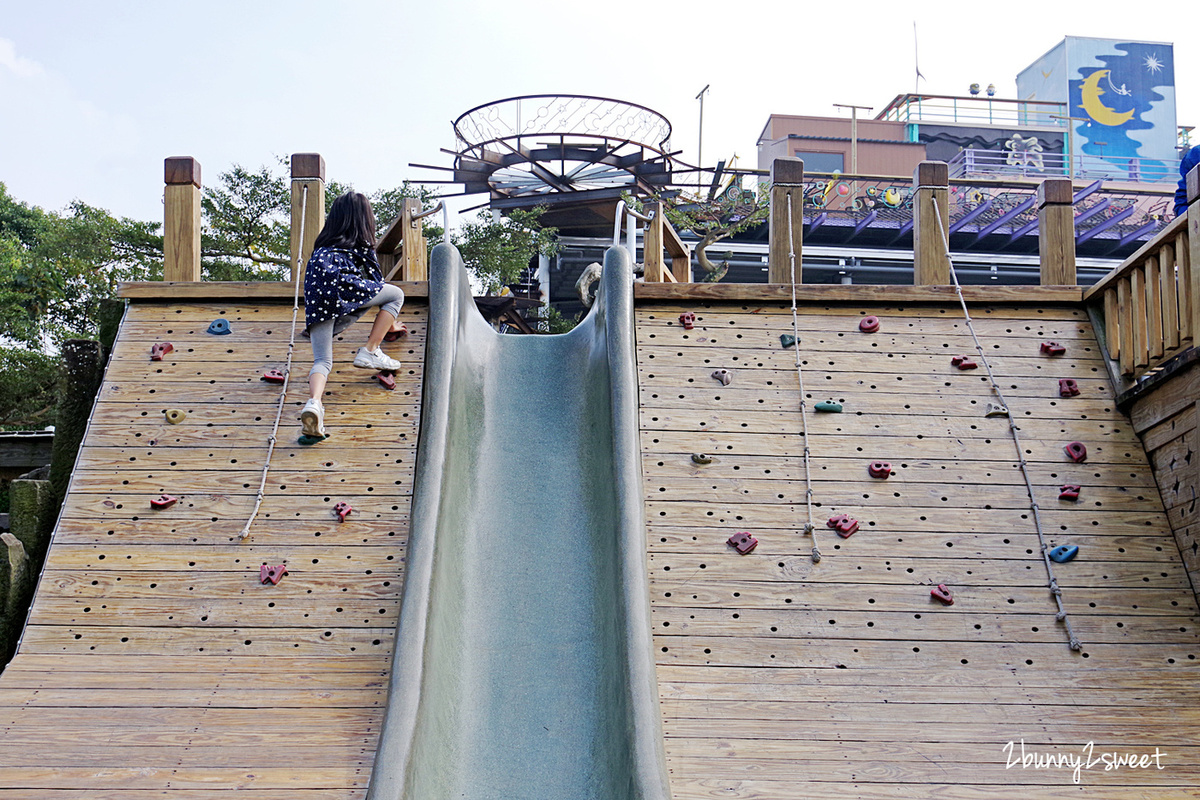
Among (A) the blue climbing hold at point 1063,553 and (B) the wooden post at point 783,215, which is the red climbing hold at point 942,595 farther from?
(B) the wooden post at point 783,215

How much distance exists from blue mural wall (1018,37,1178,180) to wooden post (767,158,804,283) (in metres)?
23.1

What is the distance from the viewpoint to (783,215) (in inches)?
245

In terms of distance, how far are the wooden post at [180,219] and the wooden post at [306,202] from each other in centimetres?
58

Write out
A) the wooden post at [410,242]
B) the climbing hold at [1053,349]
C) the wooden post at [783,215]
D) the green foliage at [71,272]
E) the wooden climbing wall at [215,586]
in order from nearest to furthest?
1. the wooden climbing wall at [215,586]
2. the climbing hold at [1053,349]
3. the wooden post at [783,215]
4. the wooden post at [410,242]
5. the green foliage at [71,272]

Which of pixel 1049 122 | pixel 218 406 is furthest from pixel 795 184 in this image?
pixel 1049 122

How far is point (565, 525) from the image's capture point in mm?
4652

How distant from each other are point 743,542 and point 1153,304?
245cm

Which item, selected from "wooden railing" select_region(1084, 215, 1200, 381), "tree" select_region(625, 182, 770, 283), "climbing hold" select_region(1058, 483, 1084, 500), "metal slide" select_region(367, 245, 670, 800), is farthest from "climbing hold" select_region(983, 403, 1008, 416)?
"tree" select_region(625, 182, 770, 283)

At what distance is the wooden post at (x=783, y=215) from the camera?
612 centimetres

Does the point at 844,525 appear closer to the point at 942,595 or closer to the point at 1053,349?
the point at 942,595

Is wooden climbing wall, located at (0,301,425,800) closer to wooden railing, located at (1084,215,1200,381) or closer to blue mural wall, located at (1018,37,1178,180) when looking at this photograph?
wooden railing, located at (1084,215,1200,381)

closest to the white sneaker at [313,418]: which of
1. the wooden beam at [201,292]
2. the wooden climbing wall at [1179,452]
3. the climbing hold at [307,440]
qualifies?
the climbing hold at [307,440]

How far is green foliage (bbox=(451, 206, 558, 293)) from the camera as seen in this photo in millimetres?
14422

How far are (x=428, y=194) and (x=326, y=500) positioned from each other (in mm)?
11475
